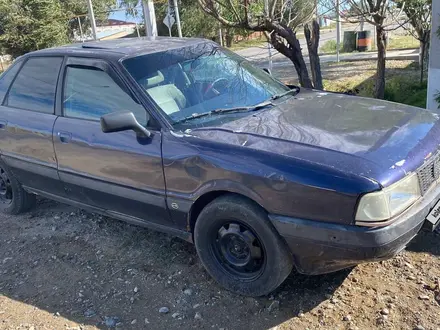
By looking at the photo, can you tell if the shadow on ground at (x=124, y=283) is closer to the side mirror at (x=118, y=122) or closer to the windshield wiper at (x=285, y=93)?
the side mirror at (x=118, y=122)

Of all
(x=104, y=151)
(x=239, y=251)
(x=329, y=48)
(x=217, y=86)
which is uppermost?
(x=217, y=86)

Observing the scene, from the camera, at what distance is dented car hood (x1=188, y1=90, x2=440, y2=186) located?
Answer: 272cm

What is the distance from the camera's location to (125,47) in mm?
3930

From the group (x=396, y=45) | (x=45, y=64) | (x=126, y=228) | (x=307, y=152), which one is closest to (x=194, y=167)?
(x=307, y=152)

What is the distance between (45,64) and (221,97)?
5.80ft

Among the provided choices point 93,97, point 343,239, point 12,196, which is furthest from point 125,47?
point 343,239

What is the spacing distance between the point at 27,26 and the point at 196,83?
66.1 feet

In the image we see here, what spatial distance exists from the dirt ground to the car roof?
1617 millimetres

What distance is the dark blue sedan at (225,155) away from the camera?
2.70 meters

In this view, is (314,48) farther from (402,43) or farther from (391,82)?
(402,43)

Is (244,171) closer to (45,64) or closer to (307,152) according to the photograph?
(307,152)

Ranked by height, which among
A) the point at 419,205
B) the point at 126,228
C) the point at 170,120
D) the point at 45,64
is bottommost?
the point at 126,228

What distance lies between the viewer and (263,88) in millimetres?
4008

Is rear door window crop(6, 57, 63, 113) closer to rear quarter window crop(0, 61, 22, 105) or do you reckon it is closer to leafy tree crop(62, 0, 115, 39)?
rear quarter window crop(0, 61, 22, 105)
